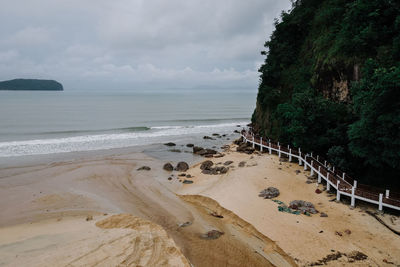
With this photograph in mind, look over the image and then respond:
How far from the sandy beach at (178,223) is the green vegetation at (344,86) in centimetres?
317

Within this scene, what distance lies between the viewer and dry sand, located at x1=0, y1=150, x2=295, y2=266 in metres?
8.92

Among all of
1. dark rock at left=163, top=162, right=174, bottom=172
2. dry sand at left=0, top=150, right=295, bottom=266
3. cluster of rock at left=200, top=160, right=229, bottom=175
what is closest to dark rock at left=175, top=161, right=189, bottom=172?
dark rock at left=163, top=162, right=174, bottom=172

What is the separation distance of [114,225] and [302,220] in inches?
394

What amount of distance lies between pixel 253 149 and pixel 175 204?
1576 cm

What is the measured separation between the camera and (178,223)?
13.5m

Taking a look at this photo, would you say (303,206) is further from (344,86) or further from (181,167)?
(181,167)

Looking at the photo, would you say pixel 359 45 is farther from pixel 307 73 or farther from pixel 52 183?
pixel 52 183

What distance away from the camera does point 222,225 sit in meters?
13.1

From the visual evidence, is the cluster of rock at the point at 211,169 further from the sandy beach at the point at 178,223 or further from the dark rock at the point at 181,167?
the dark rock at the point at 181,167

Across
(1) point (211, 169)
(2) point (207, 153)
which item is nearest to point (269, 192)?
(1) point (211, 169)

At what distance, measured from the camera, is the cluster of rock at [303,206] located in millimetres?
13938

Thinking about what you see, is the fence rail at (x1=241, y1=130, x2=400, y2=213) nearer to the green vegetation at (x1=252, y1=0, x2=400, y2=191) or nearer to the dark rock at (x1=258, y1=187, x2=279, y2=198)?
the green vegetation at (x1=252, y1=0, x2=400, y2=191)

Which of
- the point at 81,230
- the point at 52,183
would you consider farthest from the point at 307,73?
the point at 52,183

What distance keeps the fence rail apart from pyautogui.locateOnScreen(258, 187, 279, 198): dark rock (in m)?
3.57
